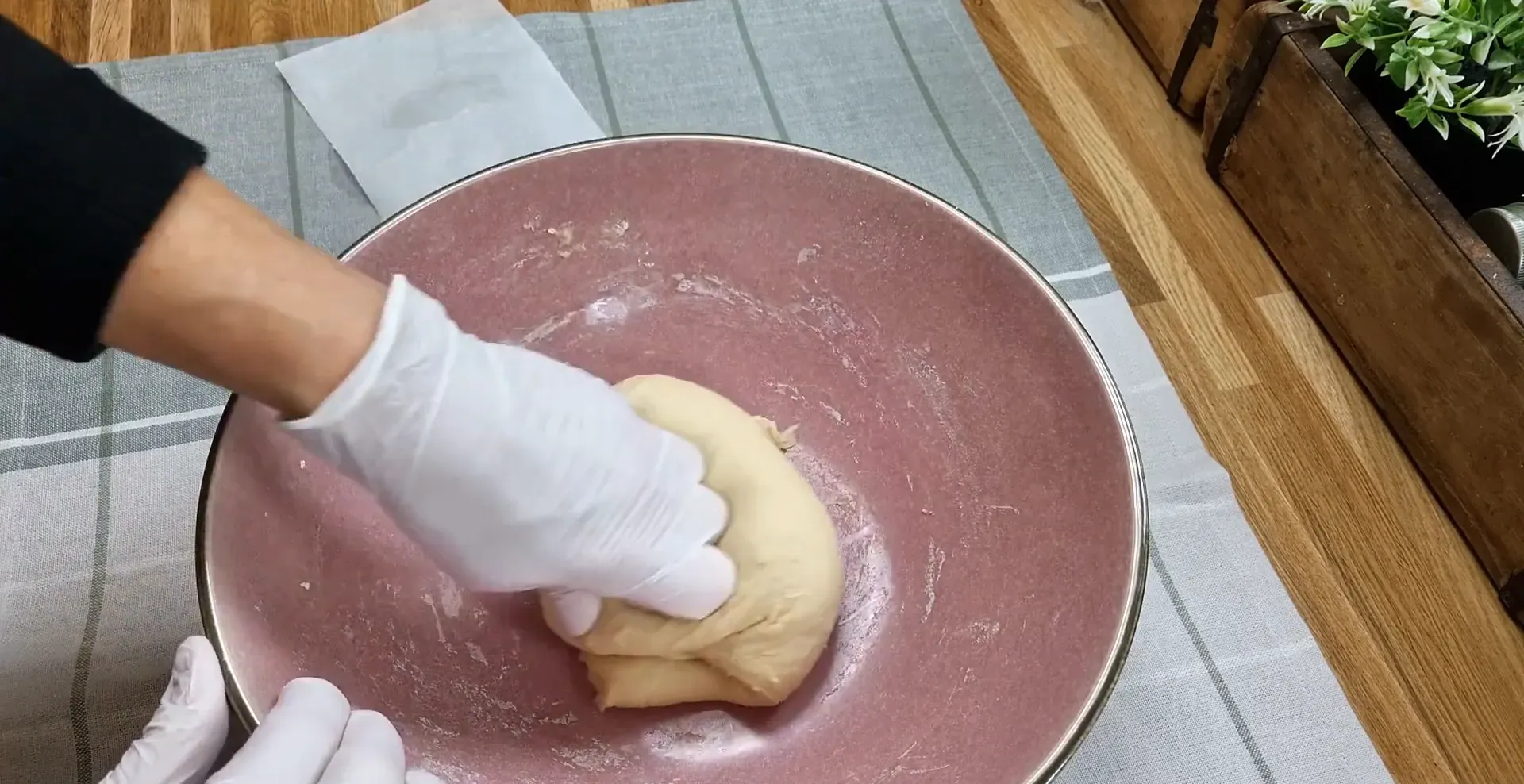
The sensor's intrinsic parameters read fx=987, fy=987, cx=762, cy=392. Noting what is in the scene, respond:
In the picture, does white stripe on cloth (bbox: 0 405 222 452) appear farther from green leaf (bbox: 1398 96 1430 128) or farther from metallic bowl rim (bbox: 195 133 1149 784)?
green leaf (bbox: 1398 96 1430 128)

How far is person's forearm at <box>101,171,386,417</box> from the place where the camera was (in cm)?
35

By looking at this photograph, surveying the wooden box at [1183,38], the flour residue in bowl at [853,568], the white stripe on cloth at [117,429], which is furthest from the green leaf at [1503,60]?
the white stripe on cloth at [117,429]

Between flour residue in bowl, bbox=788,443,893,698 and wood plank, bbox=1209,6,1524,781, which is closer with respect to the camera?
flour residue in bowl, bbox=788,443,893,698

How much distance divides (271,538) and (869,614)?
363 millimetres

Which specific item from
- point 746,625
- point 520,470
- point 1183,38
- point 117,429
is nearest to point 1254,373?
point 1183,38

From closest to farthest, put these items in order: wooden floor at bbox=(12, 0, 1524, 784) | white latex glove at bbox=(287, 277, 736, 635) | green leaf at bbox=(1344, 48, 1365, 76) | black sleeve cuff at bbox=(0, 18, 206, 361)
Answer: black sleeve cuff at bbox=(0, 18, 206, 361) < white latex glove at bbox=(287, 277, 736, 635) < wooden floor at bbox=(12, 0, 1524, 784) < green leaf at bbox=(1344, 48, 1365, 76)

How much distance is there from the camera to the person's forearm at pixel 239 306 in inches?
13.9

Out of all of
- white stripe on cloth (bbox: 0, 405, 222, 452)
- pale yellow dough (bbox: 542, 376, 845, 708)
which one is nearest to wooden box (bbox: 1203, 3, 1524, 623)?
pale yellow dough (bbox: 542, 376, 845, 708)

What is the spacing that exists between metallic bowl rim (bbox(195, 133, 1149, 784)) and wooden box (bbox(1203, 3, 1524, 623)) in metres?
0.41

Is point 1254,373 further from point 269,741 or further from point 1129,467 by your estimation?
point 269,741

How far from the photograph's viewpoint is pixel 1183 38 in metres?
1.04

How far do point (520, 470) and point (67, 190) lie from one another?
22cm

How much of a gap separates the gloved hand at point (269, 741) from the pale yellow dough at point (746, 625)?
0.13 meters

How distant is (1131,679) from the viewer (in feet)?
2.31
